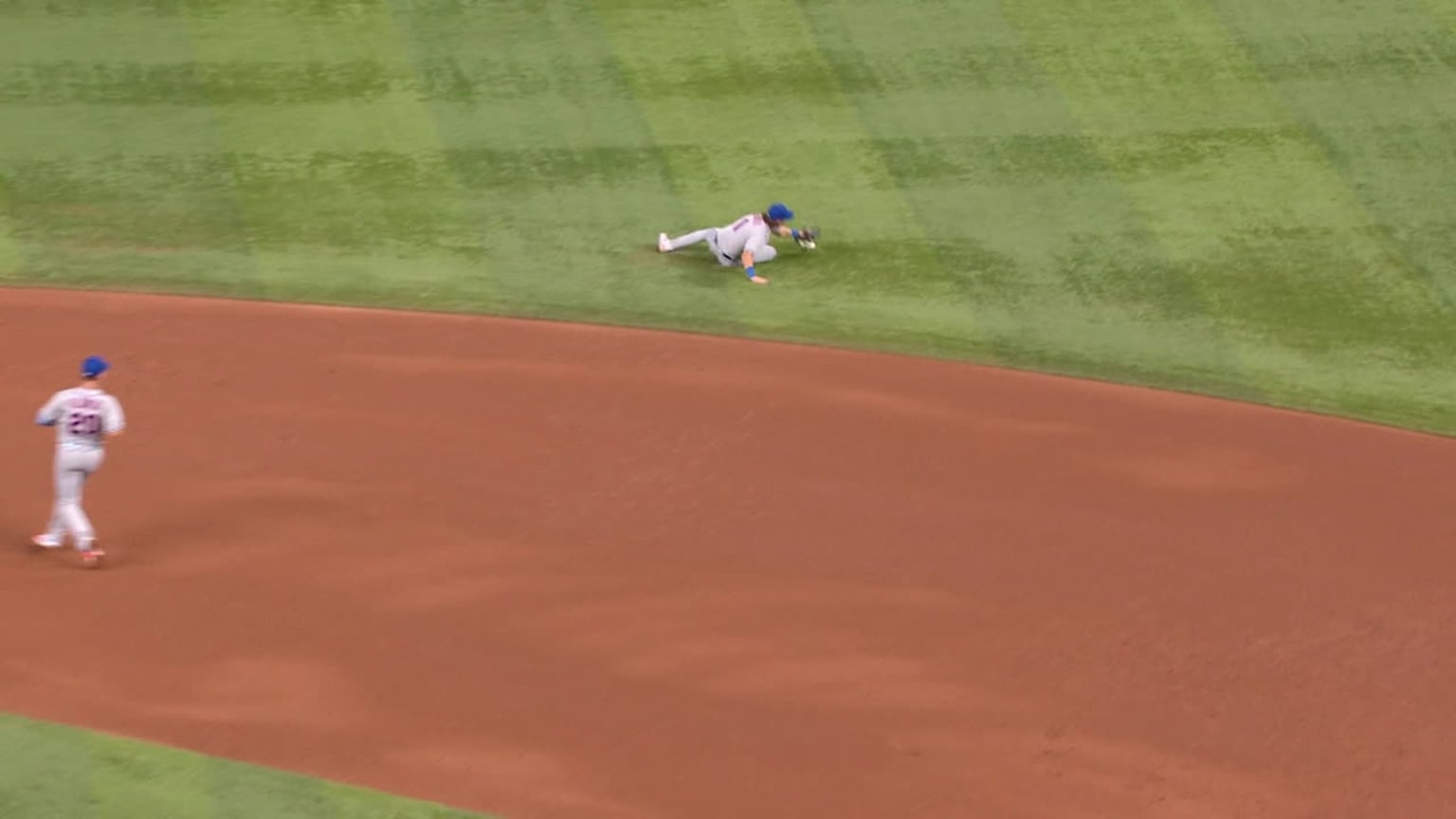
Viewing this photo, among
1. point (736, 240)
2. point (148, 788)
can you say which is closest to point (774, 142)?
point (736, 240)

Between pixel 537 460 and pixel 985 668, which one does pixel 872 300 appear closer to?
pixel 537 460

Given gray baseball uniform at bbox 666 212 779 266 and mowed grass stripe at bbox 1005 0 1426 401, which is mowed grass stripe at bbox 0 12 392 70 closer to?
gray baseball uniform at bbox 666 212 779 266

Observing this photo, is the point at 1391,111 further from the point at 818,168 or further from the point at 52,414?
the point at 52,414

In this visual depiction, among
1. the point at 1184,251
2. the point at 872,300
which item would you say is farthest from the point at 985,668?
the point at 1184,251

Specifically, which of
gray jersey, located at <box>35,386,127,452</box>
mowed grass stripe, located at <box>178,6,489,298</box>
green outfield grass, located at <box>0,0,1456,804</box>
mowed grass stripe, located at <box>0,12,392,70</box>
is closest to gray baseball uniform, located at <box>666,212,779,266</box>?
green outfield grass, located at <box>0,0,1456,804</box>

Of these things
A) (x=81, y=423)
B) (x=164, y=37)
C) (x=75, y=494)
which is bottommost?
(x=75, y=494)

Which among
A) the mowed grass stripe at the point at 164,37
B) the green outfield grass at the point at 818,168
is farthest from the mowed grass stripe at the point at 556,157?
the mowed grass stripe at the point at 164,37
